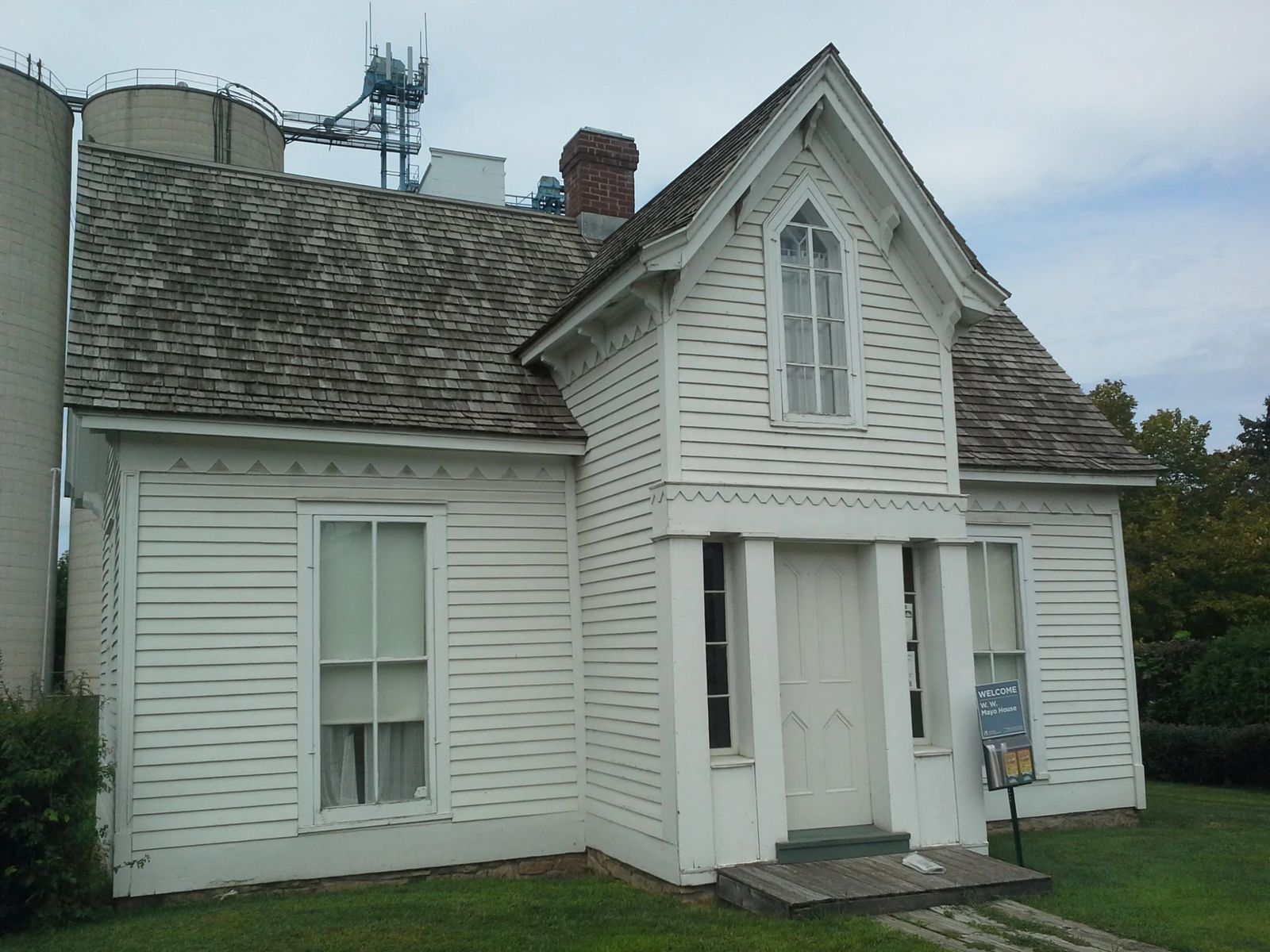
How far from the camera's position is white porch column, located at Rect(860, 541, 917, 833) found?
9.59 m

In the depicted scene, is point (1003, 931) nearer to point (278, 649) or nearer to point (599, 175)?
point (278, 649)

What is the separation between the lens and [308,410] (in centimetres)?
996

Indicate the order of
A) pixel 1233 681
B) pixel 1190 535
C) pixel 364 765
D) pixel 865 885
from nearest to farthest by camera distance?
pixel 865 885, pixel 364 765, pixel 1233 681, pixel 1190 535

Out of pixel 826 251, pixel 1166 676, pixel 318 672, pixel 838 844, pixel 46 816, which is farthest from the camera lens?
pixel 1166 676

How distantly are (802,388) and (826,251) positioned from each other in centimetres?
137

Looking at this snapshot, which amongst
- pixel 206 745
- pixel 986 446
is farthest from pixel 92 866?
pixel 986 446

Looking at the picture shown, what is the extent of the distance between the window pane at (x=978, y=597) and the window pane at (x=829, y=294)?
12.1ft

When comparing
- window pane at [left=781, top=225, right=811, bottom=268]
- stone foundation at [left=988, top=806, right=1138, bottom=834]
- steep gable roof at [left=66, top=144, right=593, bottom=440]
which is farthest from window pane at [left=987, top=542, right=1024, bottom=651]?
steep gable roof at [left=66, top=144, right=593, bottom=440]

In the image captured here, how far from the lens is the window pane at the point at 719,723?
9.39 meters

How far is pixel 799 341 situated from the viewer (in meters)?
10.1

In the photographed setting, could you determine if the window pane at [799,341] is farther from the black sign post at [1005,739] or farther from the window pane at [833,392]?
the black sign post at [1005,739]

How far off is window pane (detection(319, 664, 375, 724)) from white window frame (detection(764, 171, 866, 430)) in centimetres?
436

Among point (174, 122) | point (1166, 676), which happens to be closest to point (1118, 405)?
point (1166, 676)

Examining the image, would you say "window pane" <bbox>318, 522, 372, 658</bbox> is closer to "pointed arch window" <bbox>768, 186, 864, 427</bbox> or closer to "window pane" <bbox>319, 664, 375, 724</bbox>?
"window pane" <bbox>319, 664, 375, 724</bbox>
